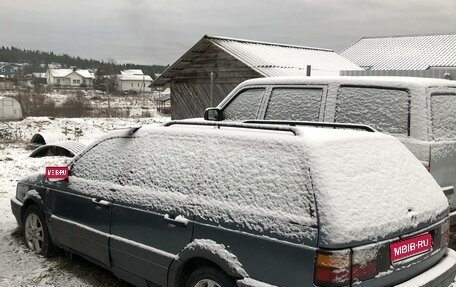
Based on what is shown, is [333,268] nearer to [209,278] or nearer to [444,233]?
[209,278]

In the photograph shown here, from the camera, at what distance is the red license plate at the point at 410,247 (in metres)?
2.76

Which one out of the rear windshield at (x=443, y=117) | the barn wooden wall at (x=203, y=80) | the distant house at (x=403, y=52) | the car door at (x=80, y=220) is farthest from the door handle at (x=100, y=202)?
the distant house at (x=403, y=52)

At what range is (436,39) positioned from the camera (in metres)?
24.9

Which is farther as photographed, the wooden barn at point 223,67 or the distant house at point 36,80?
the distant house at point 36,80

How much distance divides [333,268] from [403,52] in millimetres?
23629

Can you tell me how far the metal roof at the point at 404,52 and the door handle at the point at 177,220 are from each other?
19.2 meters

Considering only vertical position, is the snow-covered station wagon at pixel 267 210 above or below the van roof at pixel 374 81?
below

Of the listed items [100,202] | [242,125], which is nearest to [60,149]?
[100,202]

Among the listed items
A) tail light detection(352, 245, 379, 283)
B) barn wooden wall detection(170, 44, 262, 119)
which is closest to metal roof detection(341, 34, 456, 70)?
barn wooden wall detection(170, 44, 262, 119)

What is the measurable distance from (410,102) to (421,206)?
1.62 metres

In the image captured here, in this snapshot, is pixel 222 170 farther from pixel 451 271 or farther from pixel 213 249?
pixel 451 271

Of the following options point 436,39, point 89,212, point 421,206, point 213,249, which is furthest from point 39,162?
point 436,39

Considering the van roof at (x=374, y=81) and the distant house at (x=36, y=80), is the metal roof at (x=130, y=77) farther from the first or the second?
the van roof at (x=374, y=81)

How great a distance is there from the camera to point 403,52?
77.4 feet
